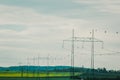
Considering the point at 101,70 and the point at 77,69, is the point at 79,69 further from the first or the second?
the point at 101,70

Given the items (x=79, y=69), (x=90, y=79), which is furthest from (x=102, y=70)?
(x=90, y=79)

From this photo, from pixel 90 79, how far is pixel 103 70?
6821cm

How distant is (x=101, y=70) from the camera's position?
15912 centimetres

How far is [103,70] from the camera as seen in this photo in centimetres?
16025

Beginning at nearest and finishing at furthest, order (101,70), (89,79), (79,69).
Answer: (89,79)
(101,70)
(79,69)

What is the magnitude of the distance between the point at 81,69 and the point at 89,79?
331 feet

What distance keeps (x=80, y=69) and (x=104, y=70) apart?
33291mm

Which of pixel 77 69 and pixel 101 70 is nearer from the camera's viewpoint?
pixel 101 70

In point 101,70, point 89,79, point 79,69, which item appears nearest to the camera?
point 89,79

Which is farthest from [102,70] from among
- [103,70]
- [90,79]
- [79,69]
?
[90,79]

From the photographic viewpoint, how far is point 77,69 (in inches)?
7662

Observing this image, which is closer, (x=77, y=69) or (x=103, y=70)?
(x=103, y=70)

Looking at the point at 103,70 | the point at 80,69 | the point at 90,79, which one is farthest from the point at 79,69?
the point at 90,79

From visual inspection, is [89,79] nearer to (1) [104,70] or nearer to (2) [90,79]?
(2) [90,79]
